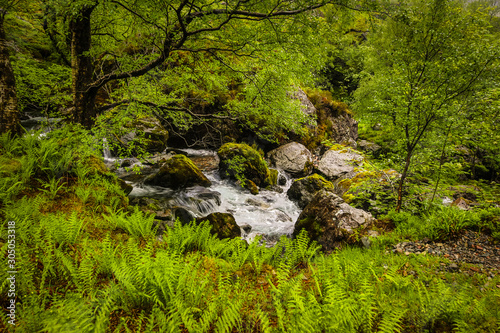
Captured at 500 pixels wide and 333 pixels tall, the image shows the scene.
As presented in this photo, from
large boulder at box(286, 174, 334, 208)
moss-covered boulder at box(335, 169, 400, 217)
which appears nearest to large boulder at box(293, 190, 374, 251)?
moss-covered boulder at box(335, 169, 400, 217)

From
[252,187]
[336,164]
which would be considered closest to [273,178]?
[252,187]

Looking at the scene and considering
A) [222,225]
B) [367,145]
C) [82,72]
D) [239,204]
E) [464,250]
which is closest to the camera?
[464,250]

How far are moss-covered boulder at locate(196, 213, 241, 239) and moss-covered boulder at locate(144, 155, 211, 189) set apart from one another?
13.9 feet

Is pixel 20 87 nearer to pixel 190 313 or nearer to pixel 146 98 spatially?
pixel 146 98

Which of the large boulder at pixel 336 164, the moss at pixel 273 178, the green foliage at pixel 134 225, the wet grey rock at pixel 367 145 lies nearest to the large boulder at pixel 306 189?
the moss at pixel 273 178

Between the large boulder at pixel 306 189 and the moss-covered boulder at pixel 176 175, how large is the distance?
5499 mm

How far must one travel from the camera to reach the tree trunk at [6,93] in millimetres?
5207

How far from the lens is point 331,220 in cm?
675

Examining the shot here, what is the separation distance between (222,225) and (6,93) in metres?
6.80

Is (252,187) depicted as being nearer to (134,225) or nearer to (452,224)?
(134,225)

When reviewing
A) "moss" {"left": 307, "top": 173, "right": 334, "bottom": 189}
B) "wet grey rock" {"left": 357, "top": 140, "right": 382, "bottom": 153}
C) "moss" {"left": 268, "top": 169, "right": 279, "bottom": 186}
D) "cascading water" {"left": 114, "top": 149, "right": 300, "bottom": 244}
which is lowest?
"cascading water" {"left": 114, "top": 149, "right": 300, "bottom": 244}

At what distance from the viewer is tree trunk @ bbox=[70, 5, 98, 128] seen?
5.43m

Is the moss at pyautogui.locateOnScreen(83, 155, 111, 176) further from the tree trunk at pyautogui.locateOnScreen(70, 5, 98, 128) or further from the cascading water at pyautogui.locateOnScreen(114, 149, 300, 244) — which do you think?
the cascading water at pyautogui.locateOnScreen(114, 149, 300, 244)

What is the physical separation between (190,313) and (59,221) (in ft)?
9.34
